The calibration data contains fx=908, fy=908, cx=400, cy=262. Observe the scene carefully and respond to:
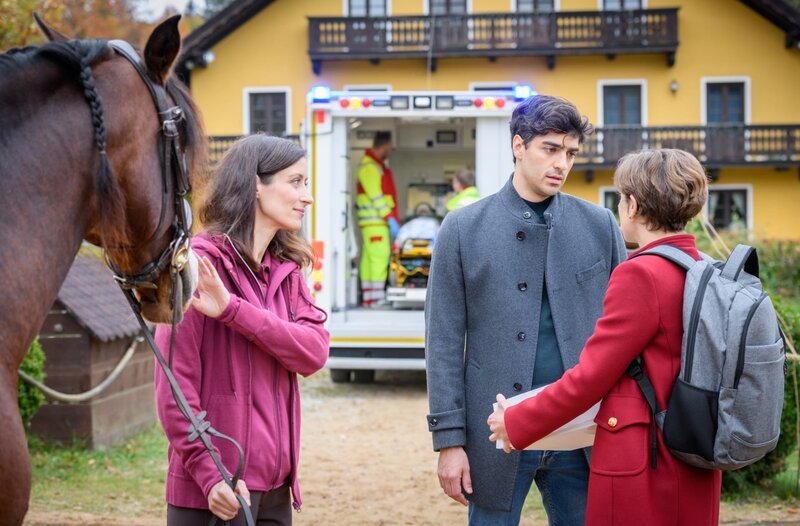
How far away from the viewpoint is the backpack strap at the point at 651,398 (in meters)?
2.39

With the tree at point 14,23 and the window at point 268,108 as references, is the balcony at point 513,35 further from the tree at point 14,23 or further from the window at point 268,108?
the tree at point 14,23

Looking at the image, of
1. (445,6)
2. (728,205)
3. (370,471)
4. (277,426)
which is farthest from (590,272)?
(445,6)

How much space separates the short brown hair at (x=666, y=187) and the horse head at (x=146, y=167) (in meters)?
1.18

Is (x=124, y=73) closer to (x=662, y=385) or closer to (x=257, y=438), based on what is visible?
(x=257, y=438)

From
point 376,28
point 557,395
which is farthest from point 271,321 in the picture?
point 376,28

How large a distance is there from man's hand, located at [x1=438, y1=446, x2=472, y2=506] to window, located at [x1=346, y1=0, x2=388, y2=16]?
1039 inches

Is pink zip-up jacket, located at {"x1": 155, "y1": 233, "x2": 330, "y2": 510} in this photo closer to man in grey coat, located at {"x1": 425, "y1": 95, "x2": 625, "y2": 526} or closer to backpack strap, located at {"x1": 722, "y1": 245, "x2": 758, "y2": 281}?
man in grey coat, located at {"x1": 425, "y1": 95, "x2": 625, "y2": 526}

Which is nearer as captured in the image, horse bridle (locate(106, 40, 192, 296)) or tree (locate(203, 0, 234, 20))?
horse bridle (locate(106, 40, 192, 296))

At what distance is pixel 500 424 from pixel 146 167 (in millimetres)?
1240

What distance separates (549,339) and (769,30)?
27.3 metres

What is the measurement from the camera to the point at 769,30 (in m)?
27.1

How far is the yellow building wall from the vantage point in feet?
89.0

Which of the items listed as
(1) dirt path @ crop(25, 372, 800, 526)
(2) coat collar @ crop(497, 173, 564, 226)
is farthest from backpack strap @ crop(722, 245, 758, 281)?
(1) dirt path @ crop(25, 372, 800, 526)

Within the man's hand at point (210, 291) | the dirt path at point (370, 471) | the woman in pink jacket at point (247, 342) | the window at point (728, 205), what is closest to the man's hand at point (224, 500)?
the woman in pink jacket at point (247, 342)
